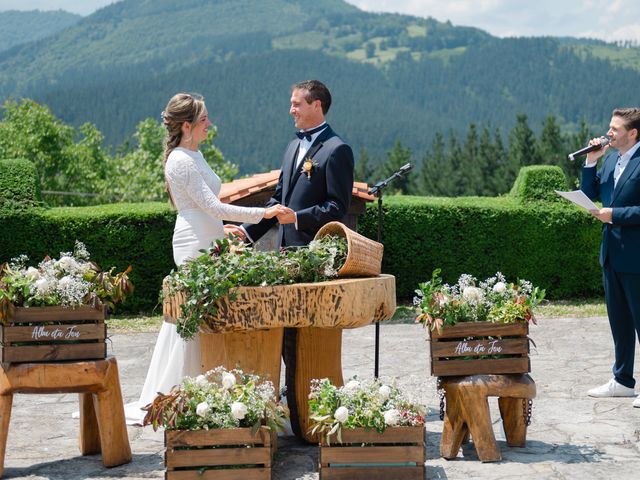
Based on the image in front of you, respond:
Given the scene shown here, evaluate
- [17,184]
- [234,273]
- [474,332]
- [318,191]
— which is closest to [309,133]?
[318,191]

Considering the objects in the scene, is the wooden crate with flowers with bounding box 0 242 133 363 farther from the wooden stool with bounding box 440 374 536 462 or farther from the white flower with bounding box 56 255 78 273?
the wooden stool with bounding box 440 374 536 462

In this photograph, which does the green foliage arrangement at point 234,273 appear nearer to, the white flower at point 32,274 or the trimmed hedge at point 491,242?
the white flower at point 32,274

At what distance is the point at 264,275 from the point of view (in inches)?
195

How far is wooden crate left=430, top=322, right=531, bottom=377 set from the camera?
5.21 m

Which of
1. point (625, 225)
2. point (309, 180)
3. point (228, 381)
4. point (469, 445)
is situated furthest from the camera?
point (625, 225)

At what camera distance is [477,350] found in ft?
17.1

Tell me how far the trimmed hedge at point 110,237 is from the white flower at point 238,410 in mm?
7908

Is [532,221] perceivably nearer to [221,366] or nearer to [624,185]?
[624,185]

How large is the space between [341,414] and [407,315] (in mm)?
7728

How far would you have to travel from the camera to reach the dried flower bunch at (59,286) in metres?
5.02

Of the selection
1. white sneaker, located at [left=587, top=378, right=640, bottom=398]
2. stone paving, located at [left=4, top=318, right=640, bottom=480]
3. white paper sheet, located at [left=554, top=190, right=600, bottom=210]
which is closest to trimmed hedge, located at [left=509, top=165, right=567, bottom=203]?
stone paving, located at [left=4, top=318, right=640, bottom=480]

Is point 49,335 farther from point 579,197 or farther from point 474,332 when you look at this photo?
point 579,197

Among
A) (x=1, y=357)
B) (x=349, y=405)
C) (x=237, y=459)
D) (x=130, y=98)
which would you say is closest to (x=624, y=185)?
(x=349, y=405)

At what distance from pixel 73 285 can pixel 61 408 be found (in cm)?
205
